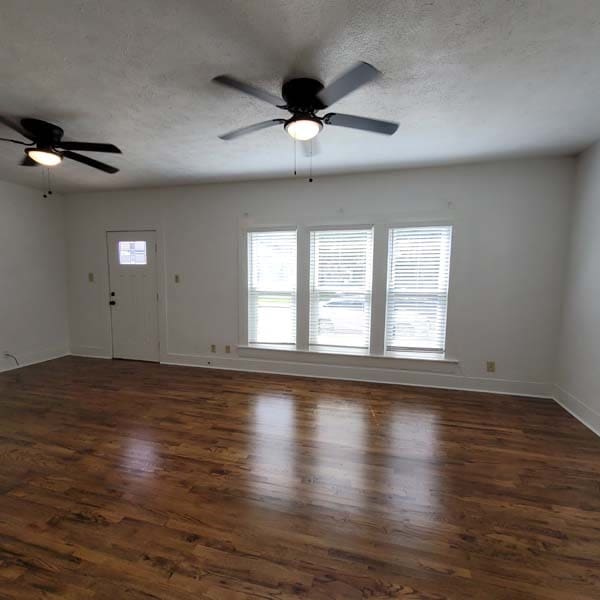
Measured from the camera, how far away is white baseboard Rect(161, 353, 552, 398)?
3.71m

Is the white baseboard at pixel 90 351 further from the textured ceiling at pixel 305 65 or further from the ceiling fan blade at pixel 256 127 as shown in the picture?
the ceiling fan blade at pixel 256 127

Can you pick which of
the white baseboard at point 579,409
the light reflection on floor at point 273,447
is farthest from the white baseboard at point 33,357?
the white baseboard at point 579,409

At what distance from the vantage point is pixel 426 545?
162cm

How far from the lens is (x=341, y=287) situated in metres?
4.16

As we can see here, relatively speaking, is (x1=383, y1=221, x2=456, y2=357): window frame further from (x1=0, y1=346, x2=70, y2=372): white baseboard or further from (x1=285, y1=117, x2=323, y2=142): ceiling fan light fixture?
(x1=0, y1=346, x2=70, y2=372): white baseboard

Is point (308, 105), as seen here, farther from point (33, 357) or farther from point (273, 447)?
point (33, 357)

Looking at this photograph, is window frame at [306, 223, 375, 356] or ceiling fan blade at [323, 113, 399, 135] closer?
ceiling fan blade at [323, 113, 399, 135]

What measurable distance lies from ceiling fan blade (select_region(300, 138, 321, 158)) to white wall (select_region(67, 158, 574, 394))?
34.0 inches

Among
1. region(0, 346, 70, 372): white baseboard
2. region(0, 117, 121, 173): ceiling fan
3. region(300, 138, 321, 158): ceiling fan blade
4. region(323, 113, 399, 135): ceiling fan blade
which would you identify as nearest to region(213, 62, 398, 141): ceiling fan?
region(323, 113, 399, 135): ceiling fan blade

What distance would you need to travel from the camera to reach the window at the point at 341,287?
4.08 meters

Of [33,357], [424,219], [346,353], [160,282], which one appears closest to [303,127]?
[424,219]

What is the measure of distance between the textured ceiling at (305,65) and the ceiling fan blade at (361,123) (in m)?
0.23

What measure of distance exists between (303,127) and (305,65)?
0.33 metres

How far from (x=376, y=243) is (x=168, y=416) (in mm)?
3103
